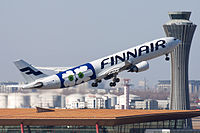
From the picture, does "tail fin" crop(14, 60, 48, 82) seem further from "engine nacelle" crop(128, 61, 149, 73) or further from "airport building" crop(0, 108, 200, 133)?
"engine nacelle" crop(128, 61, 149, 73)

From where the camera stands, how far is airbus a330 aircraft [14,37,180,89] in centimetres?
12288

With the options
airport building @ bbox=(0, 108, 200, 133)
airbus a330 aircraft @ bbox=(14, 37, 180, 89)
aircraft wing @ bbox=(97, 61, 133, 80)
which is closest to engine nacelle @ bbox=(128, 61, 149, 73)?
airbus a330 aircraft @ bbox=(14, 37, 180, 89)

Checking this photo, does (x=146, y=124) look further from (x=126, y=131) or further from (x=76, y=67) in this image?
(x=76, y=67)

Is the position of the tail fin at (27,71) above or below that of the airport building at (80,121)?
above

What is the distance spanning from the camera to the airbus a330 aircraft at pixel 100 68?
12288 cm

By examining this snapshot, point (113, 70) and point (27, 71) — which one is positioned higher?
point (113, 70)

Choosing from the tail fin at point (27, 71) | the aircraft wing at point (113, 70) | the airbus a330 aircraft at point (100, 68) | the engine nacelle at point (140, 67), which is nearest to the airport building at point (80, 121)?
the airbus a330 aircraft at point (100, 68)

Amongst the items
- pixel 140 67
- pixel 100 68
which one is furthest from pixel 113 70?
pixel 140 67

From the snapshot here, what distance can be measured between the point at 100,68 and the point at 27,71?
44.7 ft

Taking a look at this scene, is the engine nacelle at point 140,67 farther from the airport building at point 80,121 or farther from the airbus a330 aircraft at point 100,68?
the airport building at point 80,121

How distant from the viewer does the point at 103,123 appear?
133625 millimetres

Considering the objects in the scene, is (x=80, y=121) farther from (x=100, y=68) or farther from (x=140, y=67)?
(x=140, y=67)

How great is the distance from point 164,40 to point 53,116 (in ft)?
85.0

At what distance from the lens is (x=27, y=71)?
12262 cm
